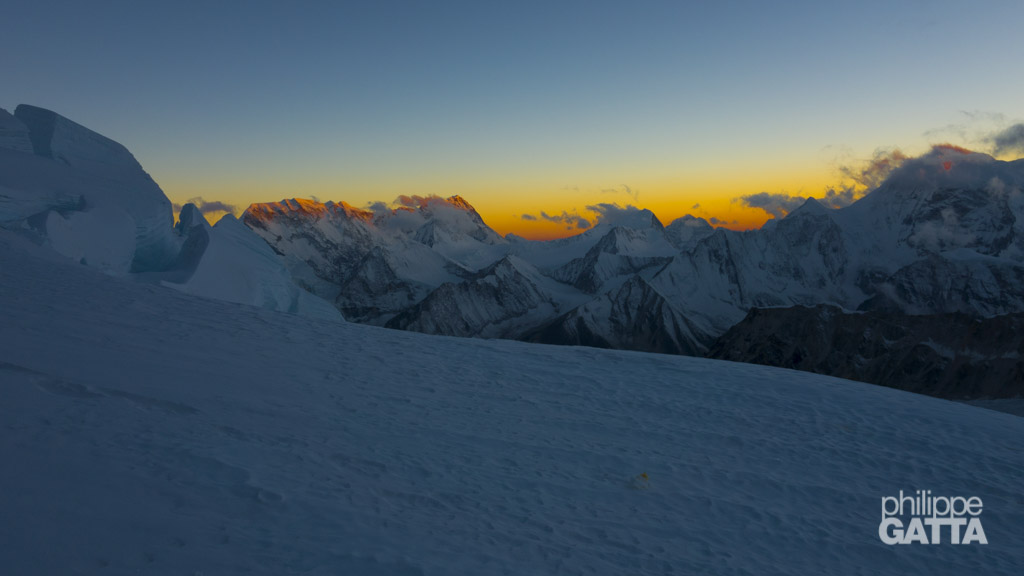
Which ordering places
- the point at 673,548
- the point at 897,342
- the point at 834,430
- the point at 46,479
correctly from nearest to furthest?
the point at 46,479 → the point at 673,548 → the point at 834,430 → the point at 897,342

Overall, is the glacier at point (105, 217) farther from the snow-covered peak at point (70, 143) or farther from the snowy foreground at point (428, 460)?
the snowy foreground at point (428, 460)

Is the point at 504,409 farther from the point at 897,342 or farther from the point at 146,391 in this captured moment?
the point at 897,342

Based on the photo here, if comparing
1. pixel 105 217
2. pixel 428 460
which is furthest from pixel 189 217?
pixel 428 460

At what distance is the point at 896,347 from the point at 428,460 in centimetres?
17899

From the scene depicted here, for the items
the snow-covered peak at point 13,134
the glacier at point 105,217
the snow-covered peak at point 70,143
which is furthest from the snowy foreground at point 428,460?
the snow-covered peak at point 70,143

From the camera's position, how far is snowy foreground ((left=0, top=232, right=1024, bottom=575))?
7.11 m

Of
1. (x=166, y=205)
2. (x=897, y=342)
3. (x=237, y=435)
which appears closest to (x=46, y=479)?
(x=237, y=435)

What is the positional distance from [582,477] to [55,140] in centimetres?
3879

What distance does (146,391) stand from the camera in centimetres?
1085

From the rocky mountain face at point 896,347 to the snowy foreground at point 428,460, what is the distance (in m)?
152

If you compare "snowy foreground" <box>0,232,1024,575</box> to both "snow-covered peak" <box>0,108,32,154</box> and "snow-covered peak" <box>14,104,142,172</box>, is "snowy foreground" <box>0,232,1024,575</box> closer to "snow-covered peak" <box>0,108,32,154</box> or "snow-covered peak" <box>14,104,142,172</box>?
"snow-covered peak" <box>0,108,32,154</box>

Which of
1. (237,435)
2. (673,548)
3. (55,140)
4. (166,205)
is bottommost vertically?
(673,548)

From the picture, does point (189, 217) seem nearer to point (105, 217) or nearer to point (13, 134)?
point (13, 134)

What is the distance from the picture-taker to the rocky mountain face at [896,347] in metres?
140
